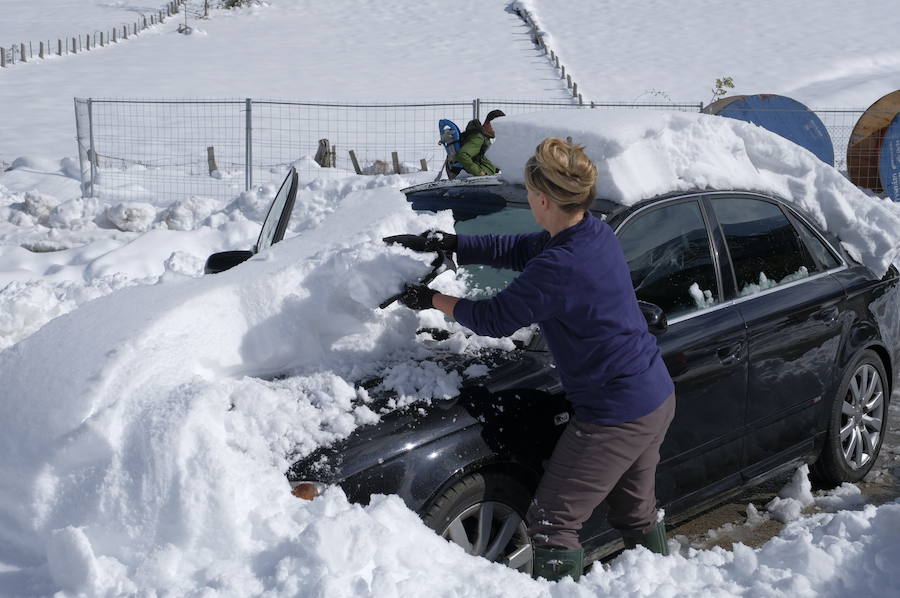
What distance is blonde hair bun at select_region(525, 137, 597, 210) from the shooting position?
279 centimetres

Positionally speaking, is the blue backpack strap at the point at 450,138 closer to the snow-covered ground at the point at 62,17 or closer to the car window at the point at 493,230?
the car window at the point at 493,230

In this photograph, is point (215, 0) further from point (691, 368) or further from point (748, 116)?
point (691, 368)

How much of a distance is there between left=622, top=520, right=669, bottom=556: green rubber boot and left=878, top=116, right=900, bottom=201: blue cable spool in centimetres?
1066

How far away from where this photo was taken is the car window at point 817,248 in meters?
4.33

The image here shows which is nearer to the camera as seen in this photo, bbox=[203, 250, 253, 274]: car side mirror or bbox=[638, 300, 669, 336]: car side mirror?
bbox=[638, 300, 669, 336]: car side mirror

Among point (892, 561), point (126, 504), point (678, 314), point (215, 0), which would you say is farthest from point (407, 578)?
point (215, 0)

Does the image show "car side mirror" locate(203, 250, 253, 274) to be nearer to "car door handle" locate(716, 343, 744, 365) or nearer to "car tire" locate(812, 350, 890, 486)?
"car door handle" locate(716, 343, 744, 365)

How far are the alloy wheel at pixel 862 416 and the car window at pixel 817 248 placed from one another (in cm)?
51

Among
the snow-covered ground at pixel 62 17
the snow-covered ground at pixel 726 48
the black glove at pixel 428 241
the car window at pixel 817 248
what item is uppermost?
the black glove at pixel 428 241

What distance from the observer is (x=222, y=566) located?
97.3 inches

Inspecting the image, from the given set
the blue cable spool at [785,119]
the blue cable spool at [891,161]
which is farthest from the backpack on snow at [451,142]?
the blue cable spool at [891,161]

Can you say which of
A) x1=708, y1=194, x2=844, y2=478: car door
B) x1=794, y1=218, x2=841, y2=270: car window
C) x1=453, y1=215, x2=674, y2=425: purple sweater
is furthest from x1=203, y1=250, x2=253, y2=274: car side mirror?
A: x1=794, y1=218, x2=841, y2=270: car window

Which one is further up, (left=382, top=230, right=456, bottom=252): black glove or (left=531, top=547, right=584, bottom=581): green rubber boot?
(left=382, top=230, right=456, bottom=252): black glove

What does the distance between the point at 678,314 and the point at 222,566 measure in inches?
77.9
